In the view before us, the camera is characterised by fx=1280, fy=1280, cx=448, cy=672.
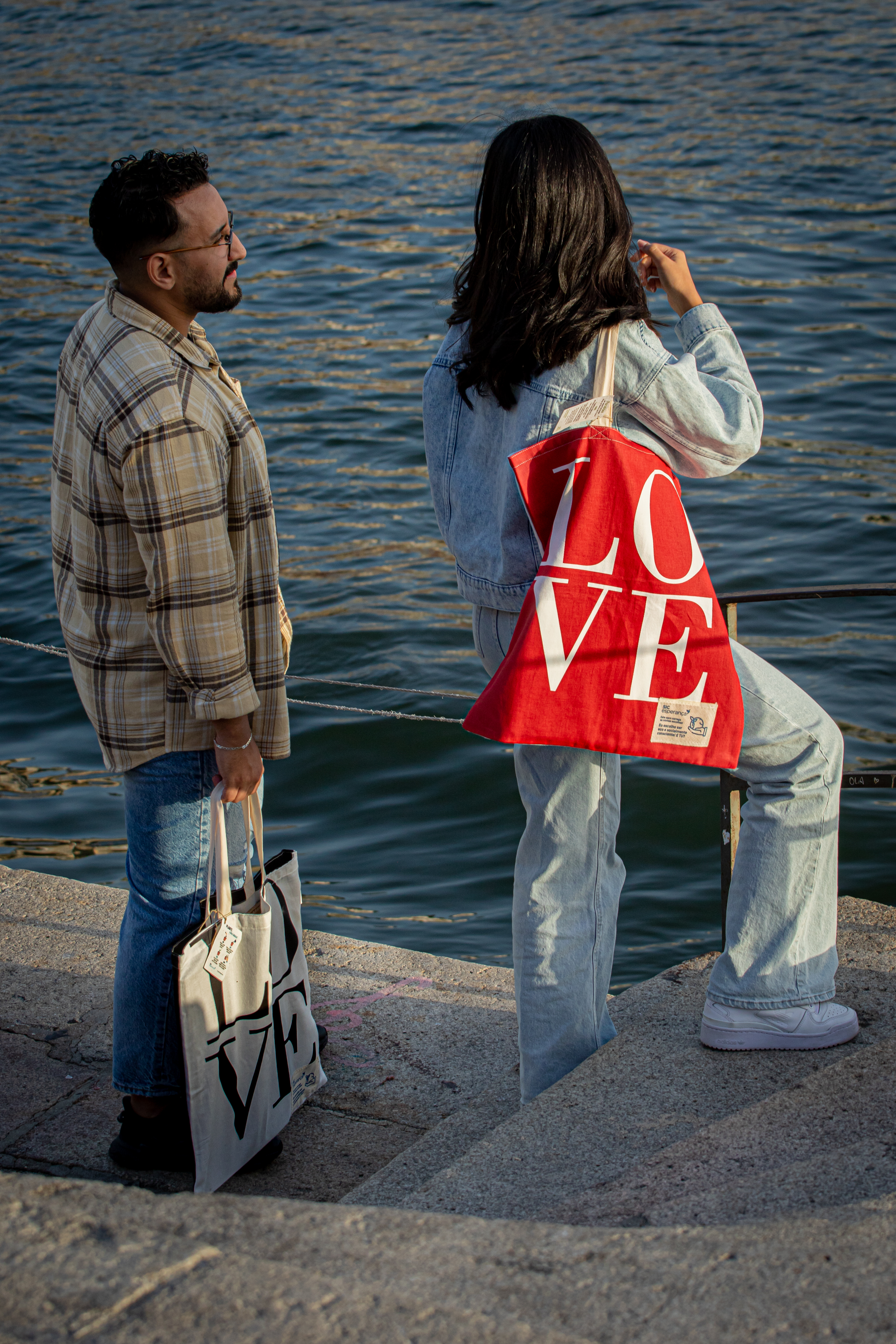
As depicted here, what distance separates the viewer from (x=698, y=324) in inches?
93.4

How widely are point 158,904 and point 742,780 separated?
1.25 metres

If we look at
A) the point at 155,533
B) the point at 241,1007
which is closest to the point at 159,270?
the point at 155,533

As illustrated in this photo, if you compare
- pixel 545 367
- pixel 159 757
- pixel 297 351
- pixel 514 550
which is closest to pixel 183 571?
pixel 159 757

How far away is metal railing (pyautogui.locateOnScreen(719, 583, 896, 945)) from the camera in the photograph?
277 cm

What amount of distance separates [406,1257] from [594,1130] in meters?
0.91

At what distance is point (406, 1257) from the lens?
1.53 meters

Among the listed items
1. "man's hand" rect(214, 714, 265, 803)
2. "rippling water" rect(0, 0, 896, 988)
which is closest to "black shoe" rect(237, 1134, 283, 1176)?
"man's hand" rect(214, 714, 265, 803)

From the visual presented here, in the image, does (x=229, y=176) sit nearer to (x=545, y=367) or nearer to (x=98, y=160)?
(x=98, y=160)

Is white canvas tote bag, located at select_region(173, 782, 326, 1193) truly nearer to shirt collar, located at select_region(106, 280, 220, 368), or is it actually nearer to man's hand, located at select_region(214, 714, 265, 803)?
man's hand, located at select_region(214, 714, 265, 803)

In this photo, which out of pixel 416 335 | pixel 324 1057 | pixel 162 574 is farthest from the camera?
pixel 416 335

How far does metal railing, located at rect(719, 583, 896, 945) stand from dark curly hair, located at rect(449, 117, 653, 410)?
0.76m

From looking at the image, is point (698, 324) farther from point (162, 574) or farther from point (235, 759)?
point (235, 759)

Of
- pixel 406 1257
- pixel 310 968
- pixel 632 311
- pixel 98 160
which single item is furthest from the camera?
pixel 98 160

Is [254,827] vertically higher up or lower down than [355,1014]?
higher up
